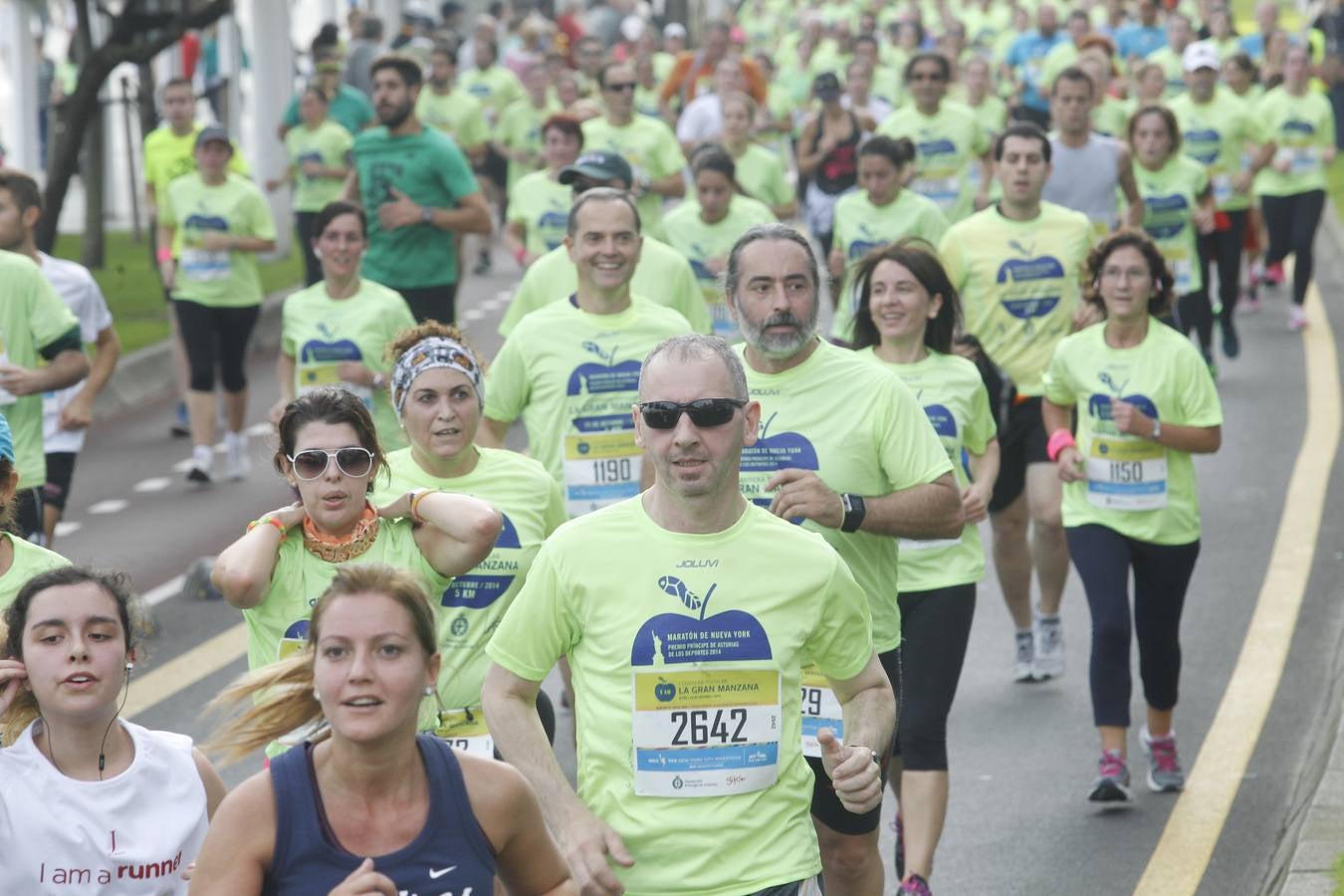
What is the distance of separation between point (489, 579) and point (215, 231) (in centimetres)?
801

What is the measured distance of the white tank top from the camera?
4.47 metres

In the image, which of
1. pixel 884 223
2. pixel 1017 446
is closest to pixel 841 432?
pixel 1017 446

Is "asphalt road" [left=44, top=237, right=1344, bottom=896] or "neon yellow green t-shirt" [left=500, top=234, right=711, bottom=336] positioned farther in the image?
"neon yellow green t-shirt" [left=500, top=234, right=711, bottom=336]

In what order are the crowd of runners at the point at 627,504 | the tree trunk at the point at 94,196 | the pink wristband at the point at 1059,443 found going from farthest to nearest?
the tree trunk at the point at 94,196, the pink wristband at the point at 1059,443, the crowd of runners at the point at 627,504

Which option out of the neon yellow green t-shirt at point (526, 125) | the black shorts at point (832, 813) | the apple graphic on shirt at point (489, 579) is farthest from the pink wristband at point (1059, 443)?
the neon yellow green t-shirt at point (526, 125)

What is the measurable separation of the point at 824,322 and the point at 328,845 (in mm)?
16312

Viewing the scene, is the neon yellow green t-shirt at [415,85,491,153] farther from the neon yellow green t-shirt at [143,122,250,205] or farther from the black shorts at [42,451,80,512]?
the black shorts at [42,451,80,512]

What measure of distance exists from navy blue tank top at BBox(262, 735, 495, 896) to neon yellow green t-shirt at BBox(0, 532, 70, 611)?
1721mm

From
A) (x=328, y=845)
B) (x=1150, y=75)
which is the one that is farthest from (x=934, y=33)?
(x=328, y=845)

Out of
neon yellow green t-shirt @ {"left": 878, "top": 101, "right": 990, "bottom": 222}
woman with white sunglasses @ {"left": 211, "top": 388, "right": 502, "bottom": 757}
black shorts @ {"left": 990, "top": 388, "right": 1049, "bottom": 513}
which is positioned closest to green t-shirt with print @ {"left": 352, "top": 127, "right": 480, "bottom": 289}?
black shorts @ {"left": 990, "top": 388, "right": 1049, "bottom": 513}

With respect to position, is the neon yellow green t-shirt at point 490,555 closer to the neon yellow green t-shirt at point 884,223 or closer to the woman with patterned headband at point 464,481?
the woman with patterned headband at point 464,481

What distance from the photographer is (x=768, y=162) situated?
15.3m

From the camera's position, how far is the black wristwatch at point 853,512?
19.7 ft

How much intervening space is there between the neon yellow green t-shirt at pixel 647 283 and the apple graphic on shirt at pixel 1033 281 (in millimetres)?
1246
